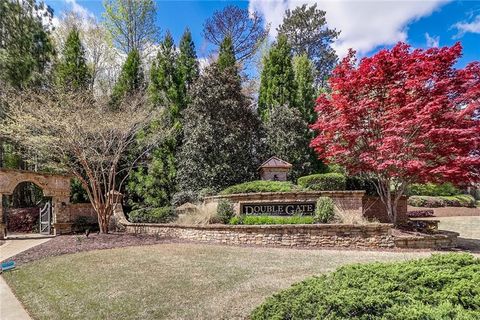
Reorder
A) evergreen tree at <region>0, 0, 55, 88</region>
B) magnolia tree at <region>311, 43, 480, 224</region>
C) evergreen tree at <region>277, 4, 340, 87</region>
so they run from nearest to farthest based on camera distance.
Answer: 1. magnolia tree at <region>311, 43, 480, 224</region>
2. evergreen tree at <region>0, 0, 55, 88</region>
3. evergreen tree at <region>277, 4, 340, 87</region>

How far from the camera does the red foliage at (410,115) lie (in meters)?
8.21

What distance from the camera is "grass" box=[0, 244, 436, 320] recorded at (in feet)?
13.0

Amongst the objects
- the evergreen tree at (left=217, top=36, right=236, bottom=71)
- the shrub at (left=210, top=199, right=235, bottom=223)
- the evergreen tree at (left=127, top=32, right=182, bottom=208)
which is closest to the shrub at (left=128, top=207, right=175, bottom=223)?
the evergreen tree at (left=127, top=32, right=182, bottom=208)

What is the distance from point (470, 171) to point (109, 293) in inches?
359

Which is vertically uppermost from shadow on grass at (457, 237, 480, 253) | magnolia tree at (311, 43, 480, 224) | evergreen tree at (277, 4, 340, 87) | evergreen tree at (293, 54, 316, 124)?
evergreen tree at (277, 4, 340, 87)

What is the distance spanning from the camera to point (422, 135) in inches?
324

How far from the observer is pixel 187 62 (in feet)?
53.6

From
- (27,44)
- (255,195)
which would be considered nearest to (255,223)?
(255,195)

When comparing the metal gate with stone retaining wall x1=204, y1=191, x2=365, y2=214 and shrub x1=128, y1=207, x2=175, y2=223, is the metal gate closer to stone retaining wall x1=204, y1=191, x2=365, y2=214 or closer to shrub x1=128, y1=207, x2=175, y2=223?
shrub x1=128, y1=207, x2=175, y2=223

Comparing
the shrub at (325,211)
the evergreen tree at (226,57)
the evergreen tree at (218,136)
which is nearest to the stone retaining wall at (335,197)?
the shrub at (325,211)

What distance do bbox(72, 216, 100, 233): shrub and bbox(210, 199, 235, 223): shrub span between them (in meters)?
6.35

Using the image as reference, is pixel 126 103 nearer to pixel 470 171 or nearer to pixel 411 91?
pixel 411 91

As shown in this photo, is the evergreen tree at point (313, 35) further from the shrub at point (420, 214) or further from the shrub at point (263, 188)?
the shrub at point (263, 188)

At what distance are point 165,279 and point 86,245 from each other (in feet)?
15.9
